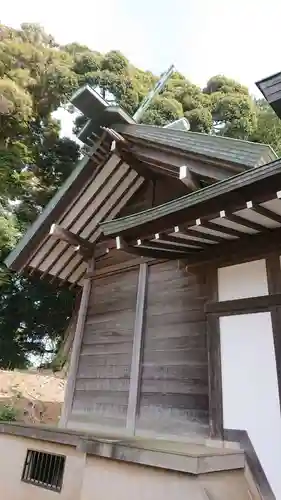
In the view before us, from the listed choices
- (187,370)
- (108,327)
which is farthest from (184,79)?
(187,370)

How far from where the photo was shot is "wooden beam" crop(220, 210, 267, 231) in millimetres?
3163

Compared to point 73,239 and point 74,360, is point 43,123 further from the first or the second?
point 74,360

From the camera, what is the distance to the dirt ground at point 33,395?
329 inches

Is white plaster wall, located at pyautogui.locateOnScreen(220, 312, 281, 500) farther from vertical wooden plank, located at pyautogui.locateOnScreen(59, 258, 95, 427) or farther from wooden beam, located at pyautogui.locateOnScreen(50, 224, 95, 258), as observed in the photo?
wooden beam, located at pyautogui.locateOnScreen(50, 224, 95, 258)

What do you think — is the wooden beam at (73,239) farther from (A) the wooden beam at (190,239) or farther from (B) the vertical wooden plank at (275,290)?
(B) the vertical wooden plank at (275,290)

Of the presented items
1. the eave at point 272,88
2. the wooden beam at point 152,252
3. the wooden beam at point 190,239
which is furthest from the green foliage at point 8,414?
the eave at point 272,88

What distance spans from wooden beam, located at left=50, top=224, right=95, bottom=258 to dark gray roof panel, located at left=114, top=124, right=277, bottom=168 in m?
1.75

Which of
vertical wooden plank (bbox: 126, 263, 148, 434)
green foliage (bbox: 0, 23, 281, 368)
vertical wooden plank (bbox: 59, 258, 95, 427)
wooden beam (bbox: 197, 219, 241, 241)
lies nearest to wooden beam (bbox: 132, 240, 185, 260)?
vertical wooden plank (bbox: 126, 263, 148, 434)

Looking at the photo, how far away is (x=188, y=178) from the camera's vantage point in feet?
14.1

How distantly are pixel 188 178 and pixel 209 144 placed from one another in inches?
18.4

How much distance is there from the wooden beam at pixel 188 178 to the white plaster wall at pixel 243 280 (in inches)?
41.2

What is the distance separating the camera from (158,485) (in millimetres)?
2777

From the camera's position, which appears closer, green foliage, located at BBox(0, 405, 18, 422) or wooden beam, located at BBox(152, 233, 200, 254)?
wooden beam, located at BBox(152, 233, 200, 254)

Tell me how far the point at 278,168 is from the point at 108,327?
344 centimetres
